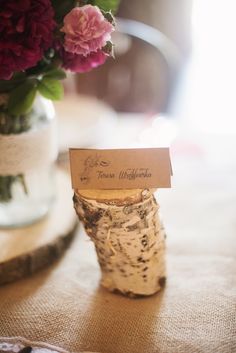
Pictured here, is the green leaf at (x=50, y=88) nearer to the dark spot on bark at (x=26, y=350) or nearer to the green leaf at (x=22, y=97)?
the green leaf at (x=22, y=97)

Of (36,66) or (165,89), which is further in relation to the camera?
(165,89)

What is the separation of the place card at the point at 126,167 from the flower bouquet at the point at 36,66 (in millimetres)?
169

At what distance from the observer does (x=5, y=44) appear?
0.74 meters

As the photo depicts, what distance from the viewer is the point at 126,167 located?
2.53ft

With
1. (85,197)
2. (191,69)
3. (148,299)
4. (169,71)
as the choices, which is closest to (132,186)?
(85,197)

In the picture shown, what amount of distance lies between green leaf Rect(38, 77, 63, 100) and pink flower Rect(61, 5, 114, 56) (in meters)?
0.12

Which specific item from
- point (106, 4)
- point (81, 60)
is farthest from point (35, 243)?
point (106, 4)

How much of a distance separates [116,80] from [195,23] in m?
0.79

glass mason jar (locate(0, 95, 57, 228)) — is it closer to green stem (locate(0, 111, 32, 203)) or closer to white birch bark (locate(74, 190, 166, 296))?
green stem (locate(0, 111, 32, 203))

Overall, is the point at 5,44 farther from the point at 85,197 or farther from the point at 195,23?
the point at 195,23

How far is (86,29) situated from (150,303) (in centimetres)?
48

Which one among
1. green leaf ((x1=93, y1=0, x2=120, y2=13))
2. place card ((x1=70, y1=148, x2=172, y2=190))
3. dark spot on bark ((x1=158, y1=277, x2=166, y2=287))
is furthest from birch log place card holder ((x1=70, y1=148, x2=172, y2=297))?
green leaf ((x1=93, y1=0, x2=120, y2=13))

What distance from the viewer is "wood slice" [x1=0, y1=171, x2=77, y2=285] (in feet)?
2.99

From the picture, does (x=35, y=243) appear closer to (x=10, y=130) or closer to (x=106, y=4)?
(x=10, y=130)
